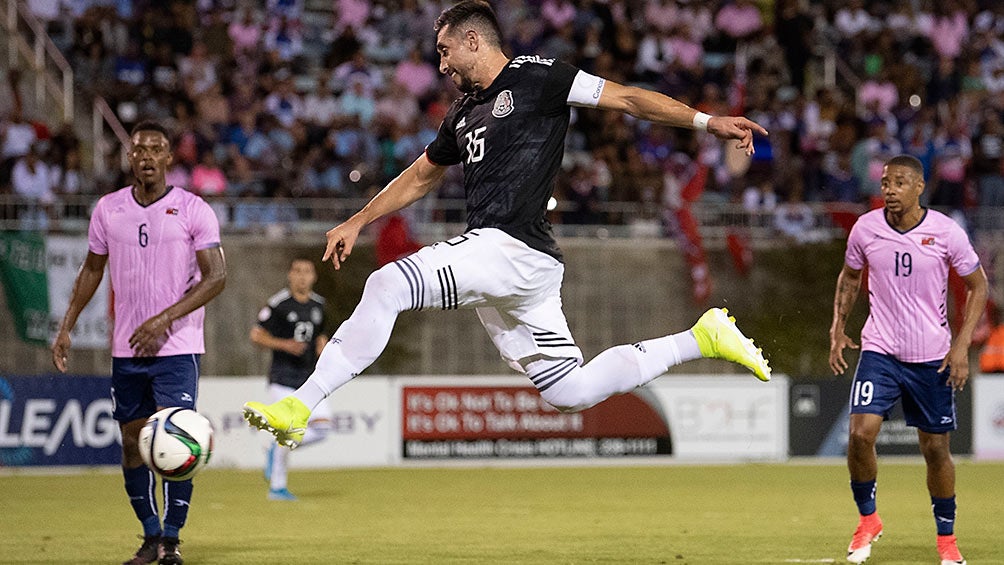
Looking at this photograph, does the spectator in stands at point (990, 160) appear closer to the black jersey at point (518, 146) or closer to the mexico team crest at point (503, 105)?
the black jersey at point (518, 146)

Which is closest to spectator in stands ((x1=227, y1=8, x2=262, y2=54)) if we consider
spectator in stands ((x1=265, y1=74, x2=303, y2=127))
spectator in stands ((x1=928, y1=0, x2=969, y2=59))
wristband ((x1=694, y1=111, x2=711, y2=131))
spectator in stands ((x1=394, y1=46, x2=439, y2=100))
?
spectator in stands ((x1=265, y1=74, x2=303, y2=127))

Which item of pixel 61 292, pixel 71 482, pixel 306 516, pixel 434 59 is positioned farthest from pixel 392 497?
pixel 434 59

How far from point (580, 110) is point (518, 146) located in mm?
14551

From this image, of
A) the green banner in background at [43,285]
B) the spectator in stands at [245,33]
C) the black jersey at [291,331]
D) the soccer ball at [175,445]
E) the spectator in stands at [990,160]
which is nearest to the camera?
the soccer ball at [175,445]

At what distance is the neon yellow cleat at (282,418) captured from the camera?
6.80m

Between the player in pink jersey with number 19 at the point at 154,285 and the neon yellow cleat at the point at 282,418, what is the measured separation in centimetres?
219

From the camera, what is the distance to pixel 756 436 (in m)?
19.2

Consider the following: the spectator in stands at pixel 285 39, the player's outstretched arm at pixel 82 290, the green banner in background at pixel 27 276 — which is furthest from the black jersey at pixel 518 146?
the spectator in stands at pixel 285 39

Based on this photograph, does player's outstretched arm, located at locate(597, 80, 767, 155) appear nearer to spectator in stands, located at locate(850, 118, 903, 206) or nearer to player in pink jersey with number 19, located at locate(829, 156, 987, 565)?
player in pink jersey with number 19, located at locate(829, 156, 987, 565)

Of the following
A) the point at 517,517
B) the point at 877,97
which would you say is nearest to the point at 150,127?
the point at 517,517

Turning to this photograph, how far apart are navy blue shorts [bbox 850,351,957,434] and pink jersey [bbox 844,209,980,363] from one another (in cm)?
8

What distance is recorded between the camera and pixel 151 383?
909 centimetres

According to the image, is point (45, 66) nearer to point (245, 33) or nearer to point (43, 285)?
point (245, 33)

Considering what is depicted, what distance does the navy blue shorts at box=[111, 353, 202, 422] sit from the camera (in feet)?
29.4
